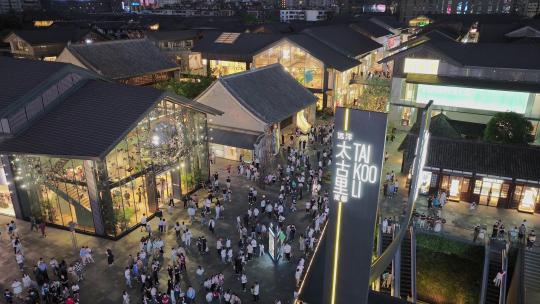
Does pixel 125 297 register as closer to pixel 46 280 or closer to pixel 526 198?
pixel 46 280

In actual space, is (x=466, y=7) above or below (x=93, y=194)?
above

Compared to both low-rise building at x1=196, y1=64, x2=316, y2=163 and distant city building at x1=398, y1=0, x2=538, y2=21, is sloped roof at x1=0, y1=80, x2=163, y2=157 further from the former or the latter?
distant city building at x1=398, y1=0, x2=538, y2=21

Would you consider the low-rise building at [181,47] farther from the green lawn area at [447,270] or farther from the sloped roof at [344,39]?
the green lawn area at [447,270]

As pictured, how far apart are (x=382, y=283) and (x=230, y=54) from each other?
41239mm

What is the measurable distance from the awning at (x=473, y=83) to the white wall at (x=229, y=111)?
16556 millimetres

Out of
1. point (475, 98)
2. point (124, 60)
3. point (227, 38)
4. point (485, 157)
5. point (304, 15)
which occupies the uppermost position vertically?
point (304, 15)

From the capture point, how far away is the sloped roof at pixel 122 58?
46562 millimetres

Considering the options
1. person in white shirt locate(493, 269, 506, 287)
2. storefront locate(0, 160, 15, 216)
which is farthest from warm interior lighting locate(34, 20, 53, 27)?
person in white shirt locate(493, 269, 506, 287)

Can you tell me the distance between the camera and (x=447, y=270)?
26516 millimetres

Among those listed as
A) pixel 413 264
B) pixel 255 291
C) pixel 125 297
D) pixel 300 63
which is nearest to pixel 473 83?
pixel 300 63

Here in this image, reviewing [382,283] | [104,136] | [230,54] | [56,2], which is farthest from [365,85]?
[56,2]

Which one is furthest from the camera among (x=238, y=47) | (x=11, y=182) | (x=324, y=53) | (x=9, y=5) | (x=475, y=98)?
(x=9, y=5)

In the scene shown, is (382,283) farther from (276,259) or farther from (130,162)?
(130,162)

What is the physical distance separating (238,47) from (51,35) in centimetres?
3448
